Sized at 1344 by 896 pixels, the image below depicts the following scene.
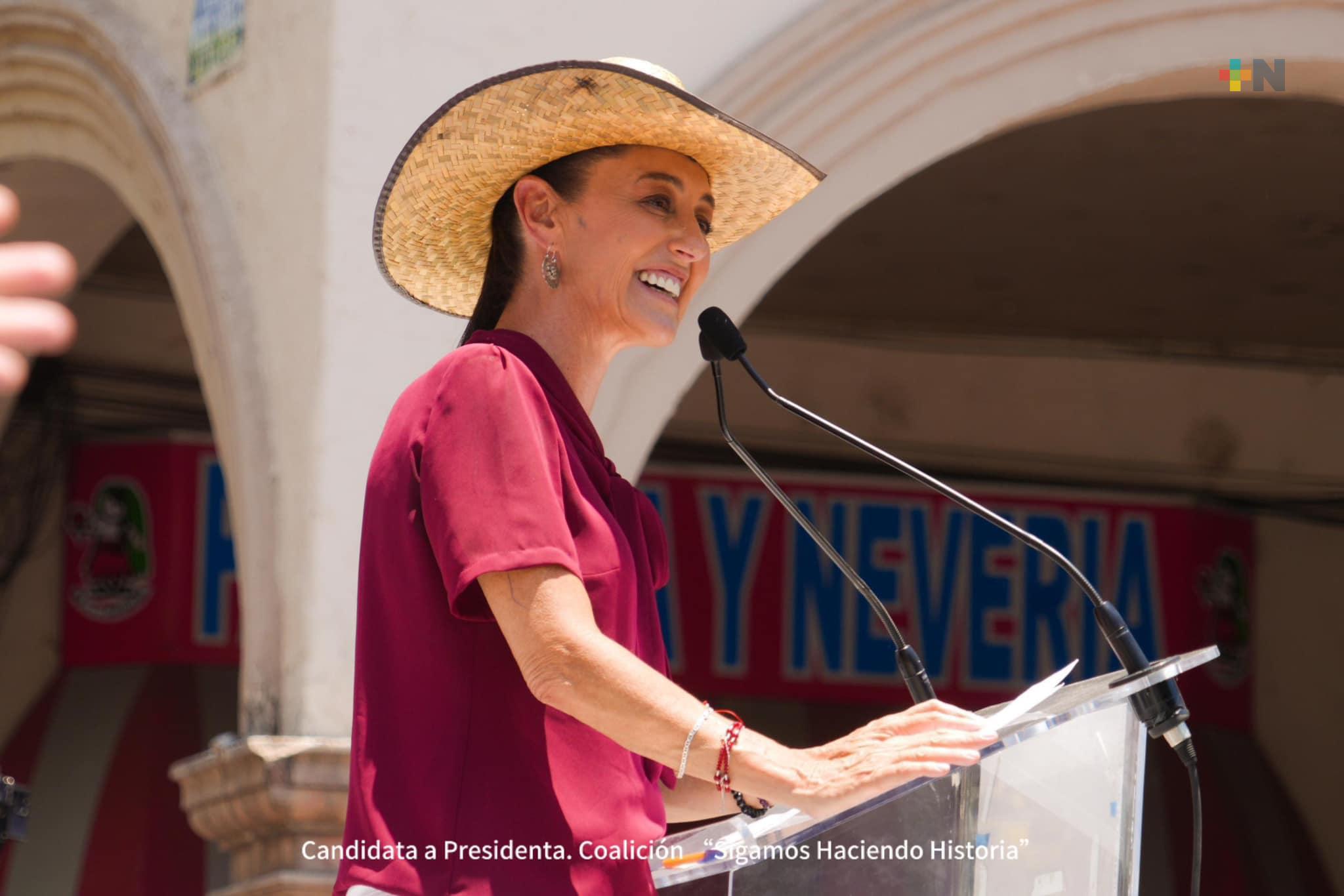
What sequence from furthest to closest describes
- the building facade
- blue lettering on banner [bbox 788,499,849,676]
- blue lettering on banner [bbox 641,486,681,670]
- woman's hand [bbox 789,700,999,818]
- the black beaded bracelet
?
blue lettering on banner [bbox 788,499,849,676]
blue lettering on banner [bbox 641,486,681,670]
the building facade
the black beaded bracelet
woman's hand [bbox 789,700,999,818]

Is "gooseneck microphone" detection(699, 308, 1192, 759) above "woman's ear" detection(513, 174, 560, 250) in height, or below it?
below

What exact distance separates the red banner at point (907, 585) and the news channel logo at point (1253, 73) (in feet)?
11.2

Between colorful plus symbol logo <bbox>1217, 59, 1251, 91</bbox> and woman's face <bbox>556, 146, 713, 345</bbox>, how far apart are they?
2352mm

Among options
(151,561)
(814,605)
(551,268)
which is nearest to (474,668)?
(551,268)

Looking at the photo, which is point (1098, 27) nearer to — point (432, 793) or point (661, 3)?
point (661, 3)

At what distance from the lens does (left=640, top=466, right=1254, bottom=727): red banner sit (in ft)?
25.2

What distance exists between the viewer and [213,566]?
25.7ft

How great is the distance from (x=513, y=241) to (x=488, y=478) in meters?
0.48

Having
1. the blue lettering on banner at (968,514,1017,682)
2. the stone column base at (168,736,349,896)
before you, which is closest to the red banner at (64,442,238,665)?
the blue lettering on banner at (968,514,1017,682)

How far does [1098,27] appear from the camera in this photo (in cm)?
438

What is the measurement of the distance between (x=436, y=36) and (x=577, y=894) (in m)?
2.69

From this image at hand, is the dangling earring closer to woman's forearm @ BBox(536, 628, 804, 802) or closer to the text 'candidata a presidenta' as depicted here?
woman's forearm @ BBox(536, 628, 804, 802)

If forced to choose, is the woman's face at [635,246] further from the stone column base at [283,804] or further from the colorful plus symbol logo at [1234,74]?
the colorful plus symbol logo at [1234,74]

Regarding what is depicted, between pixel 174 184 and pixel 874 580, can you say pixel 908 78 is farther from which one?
pixel 874 580
